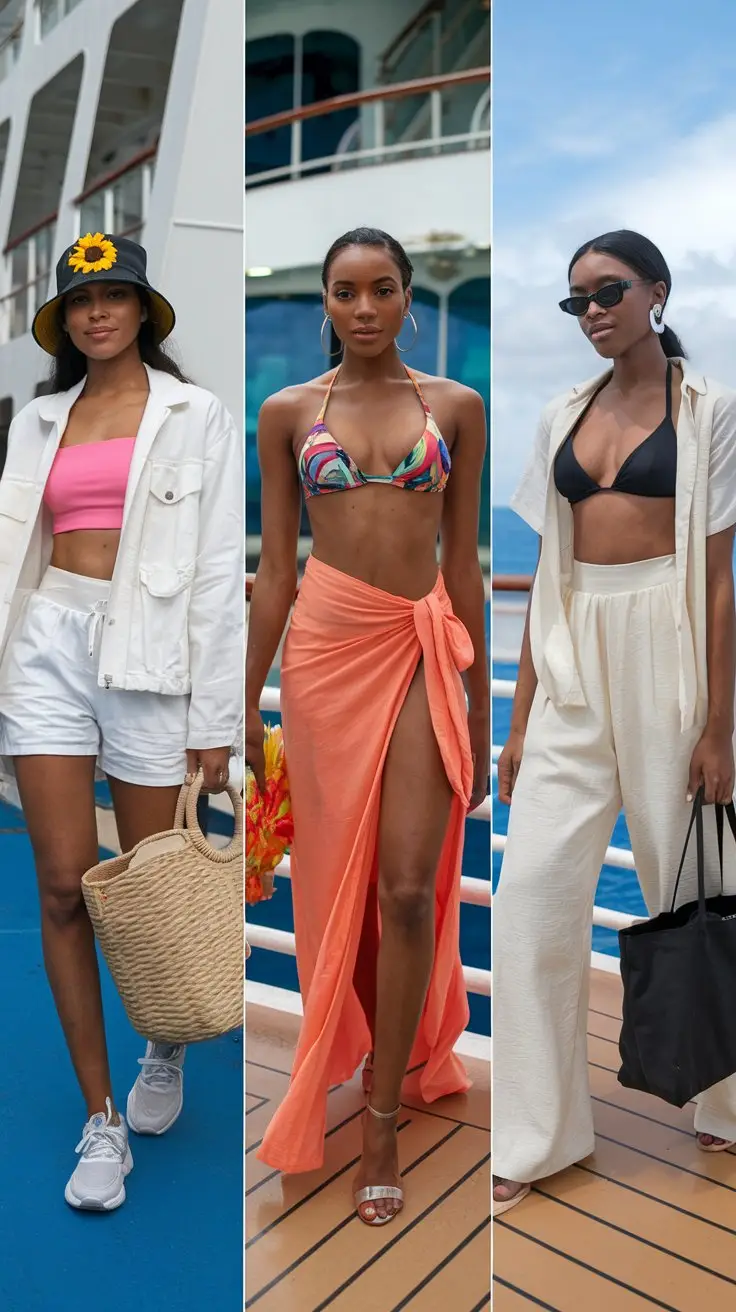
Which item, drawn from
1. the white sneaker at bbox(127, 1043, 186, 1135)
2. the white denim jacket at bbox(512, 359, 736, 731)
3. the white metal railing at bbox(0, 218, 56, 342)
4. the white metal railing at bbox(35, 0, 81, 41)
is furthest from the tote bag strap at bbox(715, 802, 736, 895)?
the white metal railing at bbox(35, 0, 81, 41)

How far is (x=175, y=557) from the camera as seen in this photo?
1.76m

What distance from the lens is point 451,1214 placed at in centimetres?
159

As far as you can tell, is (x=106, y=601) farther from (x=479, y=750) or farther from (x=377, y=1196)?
(x=377, y=1196)

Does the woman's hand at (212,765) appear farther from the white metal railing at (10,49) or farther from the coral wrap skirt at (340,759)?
the white metal railing at (10,49)

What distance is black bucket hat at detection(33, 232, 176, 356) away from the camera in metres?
1.75

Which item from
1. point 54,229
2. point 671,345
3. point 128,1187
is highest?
point 54,229

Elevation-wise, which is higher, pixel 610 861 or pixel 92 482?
pixel 92 482

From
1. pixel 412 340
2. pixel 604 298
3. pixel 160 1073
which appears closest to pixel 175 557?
pixel 412 340

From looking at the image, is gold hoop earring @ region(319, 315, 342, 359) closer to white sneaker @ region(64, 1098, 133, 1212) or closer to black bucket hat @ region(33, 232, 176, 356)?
black bucket hat @ region(33, 232, 176, 356)

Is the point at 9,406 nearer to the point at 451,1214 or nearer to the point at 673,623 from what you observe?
the point at 673,623

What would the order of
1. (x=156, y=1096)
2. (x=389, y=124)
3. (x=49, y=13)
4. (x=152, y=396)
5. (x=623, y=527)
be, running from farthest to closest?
(x=49, y=13), (x=156, y=1096), (x=152, y=396), (x=623, y=527), (x=389, y=124)

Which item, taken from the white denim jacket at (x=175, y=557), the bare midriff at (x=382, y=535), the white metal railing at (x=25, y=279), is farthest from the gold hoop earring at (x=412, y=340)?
the white metal railing at (x=25, y=279)

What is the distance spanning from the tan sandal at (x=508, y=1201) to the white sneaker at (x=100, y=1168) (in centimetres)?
59

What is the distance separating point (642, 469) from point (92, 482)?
0.87 metres
